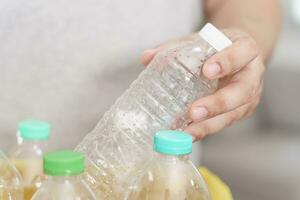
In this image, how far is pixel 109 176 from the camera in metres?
0.73

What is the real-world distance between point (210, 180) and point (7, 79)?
0.41 m

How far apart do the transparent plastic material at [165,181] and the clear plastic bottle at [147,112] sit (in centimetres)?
5

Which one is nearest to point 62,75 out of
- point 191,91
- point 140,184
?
point 191,91

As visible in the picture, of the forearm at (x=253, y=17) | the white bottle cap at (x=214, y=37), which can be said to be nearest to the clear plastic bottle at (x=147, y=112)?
the white bottle cap at (x=214, y=37)

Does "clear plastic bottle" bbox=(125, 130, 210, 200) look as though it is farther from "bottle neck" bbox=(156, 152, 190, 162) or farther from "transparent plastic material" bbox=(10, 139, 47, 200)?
"transparent plastic material" bbox=(10, 139, 47, 200)

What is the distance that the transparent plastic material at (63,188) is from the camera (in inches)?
23.6

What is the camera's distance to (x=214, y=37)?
2.35 feet

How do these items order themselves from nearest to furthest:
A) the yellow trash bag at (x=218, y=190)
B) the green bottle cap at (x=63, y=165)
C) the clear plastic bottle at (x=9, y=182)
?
the green bottle cap at (x=63, y=165) < the clear plastic bottle at (x=9, y=182) < the yellow trash bag at (x=218, y=190)

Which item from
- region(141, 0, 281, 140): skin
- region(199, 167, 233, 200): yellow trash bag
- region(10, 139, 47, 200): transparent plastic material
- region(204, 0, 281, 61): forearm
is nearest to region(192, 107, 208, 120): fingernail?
region(141, 0, 281, 140): skin

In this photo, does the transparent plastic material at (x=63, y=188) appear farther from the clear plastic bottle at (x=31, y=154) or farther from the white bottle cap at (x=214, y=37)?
the white bottle cap at (x=214, y=37)

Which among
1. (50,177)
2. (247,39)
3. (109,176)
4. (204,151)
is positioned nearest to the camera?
(50,177)

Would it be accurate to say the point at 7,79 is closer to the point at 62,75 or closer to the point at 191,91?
the point at 62,75

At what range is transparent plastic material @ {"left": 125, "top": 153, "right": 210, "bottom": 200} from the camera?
0.66m

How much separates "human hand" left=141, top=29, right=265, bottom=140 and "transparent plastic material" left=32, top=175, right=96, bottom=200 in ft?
0.68
